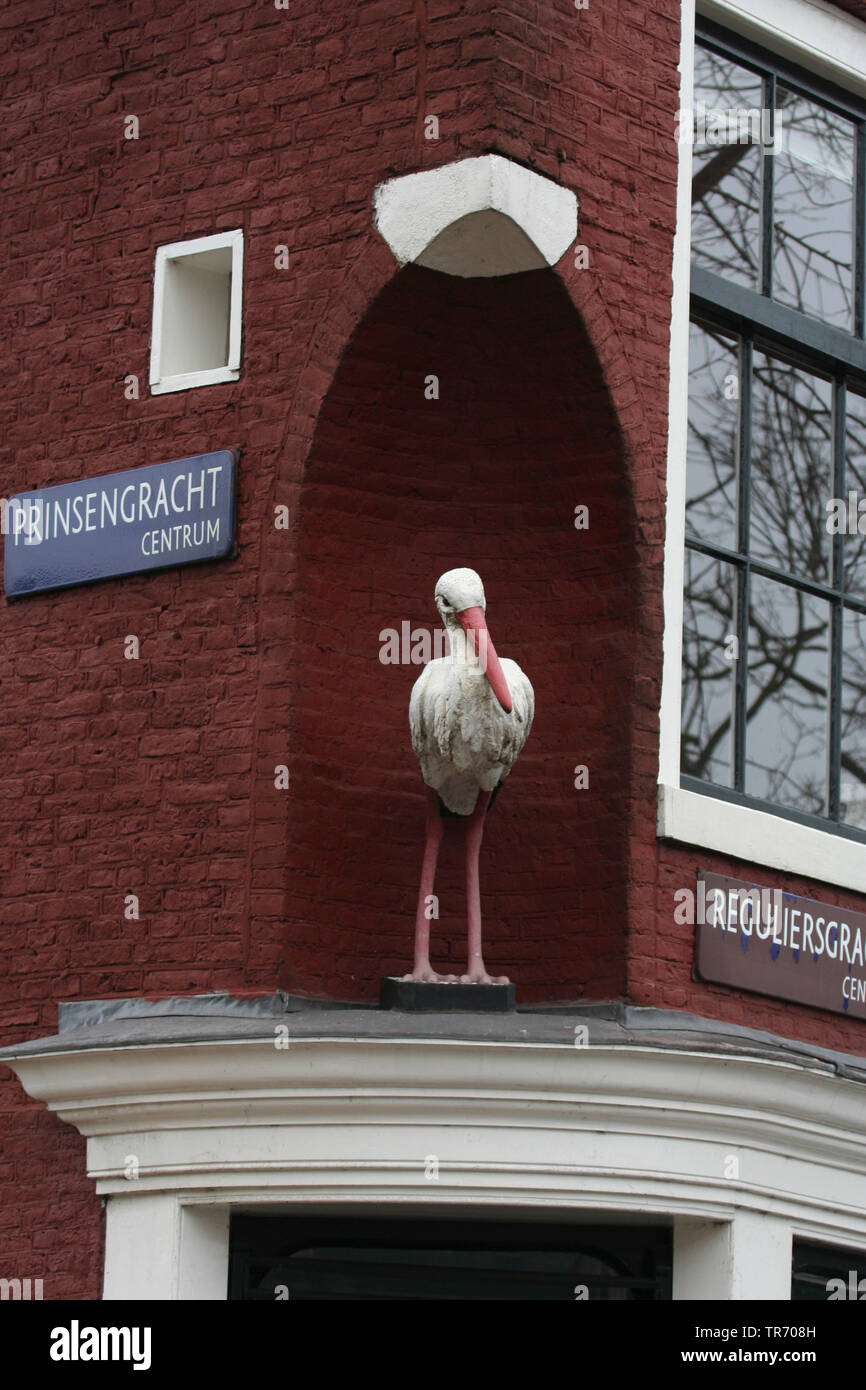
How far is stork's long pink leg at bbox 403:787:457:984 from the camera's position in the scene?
37.2ft

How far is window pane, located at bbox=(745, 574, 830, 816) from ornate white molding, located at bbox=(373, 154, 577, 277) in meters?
1.98

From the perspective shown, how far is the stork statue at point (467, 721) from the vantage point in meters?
11.2

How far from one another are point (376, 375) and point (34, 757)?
2.17 metres

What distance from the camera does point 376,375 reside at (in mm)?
11797

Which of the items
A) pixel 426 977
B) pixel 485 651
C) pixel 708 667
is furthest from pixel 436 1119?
pixel 708 667

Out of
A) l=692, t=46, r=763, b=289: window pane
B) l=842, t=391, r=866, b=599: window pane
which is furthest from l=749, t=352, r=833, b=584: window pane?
l=692, t=46, r=763, b=289: window pane

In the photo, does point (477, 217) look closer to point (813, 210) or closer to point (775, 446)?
point (775, 446)

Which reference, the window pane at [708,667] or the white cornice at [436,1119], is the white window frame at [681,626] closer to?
the window pane at [708,667]

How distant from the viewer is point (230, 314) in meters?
12.1

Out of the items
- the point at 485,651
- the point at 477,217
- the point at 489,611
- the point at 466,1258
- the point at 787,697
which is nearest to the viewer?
the point at 485,651

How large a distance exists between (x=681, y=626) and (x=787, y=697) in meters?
1.02

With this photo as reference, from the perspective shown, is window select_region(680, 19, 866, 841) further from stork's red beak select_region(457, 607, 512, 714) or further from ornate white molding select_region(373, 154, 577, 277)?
stork's red beak select_region(457, 607, 512, 714)
